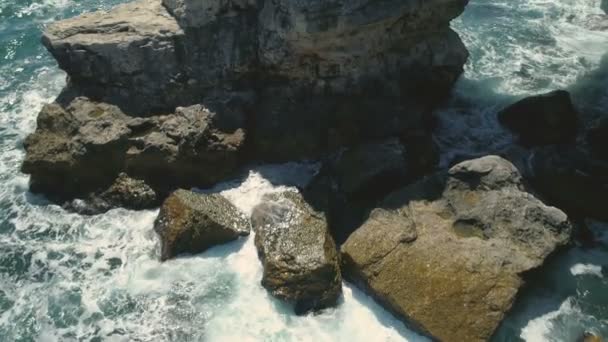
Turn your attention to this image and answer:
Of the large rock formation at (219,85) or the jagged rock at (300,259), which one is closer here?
the jagged rock at (300,259)

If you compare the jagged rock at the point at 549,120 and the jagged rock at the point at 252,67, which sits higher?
the jagged rock at the point at 252,67

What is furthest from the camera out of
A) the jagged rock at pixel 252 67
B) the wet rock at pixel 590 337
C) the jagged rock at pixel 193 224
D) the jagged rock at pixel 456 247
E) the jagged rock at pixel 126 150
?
the jagged rock at pixel 252 67

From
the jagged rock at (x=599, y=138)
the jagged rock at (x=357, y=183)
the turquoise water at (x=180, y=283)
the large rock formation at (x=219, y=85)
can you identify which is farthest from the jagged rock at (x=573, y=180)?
the jagged rock at (x=357, y=183)

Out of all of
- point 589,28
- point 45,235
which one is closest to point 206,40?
point 45,235

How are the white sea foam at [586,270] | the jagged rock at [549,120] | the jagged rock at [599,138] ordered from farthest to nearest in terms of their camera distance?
the jagged rock at [549,120]
the jagged rock at [599,138]
the white sea foam at [586,270]

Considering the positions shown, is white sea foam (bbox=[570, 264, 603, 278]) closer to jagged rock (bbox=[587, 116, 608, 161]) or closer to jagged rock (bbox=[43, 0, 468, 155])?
jagged rock (bbox=[587, 116, 608, 161])

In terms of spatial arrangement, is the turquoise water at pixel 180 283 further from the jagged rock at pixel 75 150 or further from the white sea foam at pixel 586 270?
the jagged rock at pixel 75 150

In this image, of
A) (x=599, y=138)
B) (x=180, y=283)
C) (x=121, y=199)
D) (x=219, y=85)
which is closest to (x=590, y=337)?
(x=599, y=138)
